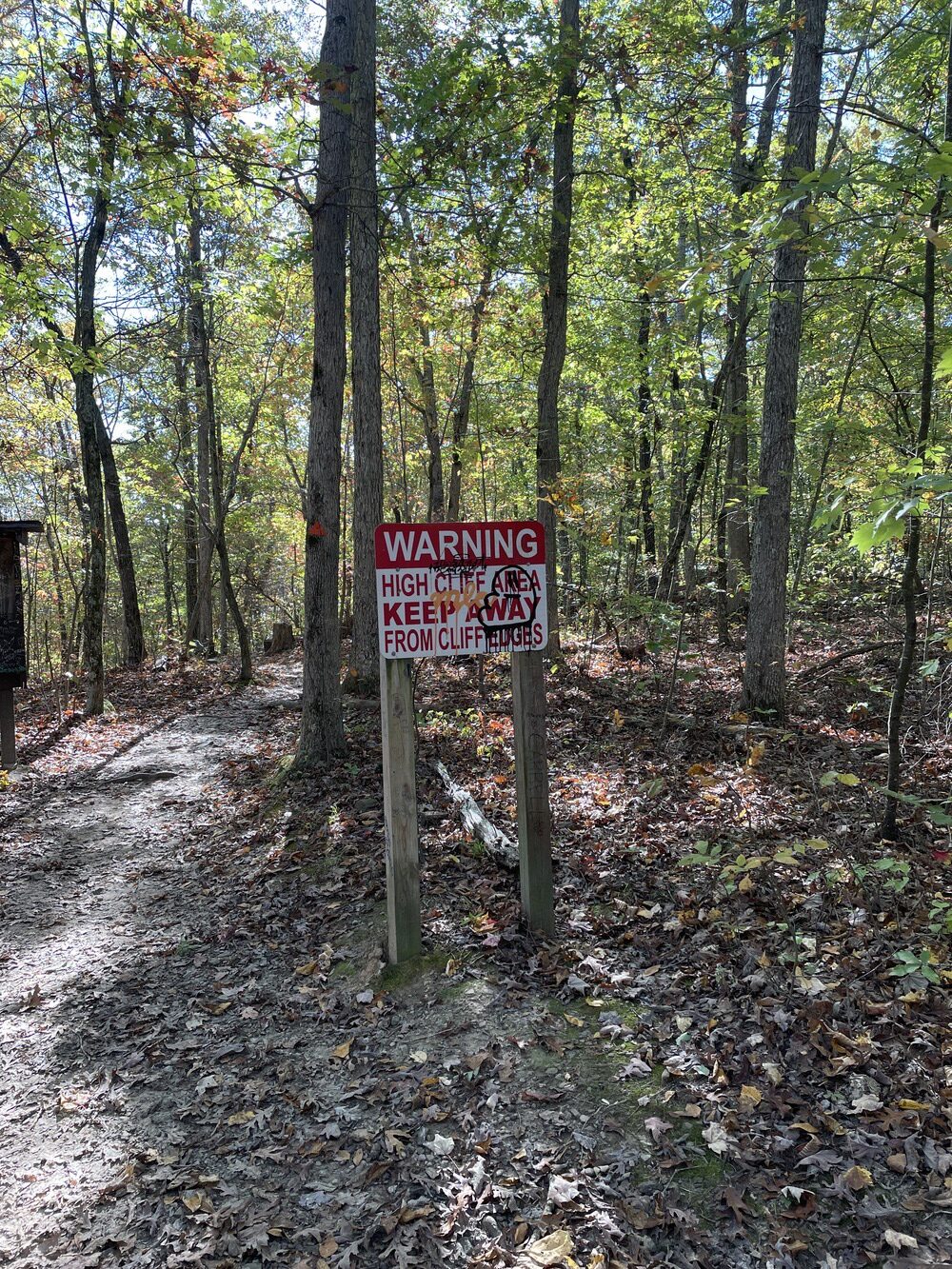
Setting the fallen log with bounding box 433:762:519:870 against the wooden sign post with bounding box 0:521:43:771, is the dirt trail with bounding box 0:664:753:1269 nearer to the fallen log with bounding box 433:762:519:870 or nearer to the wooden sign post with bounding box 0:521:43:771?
the fallen log with bounding box 433:762:519:870

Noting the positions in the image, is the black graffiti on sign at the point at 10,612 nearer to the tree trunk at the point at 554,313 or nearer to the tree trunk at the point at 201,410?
the tree trunk at the point at 201,410

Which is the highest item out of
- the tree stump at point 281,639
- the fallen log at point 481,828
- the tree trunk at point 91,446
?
the tree trunk at point 91,446

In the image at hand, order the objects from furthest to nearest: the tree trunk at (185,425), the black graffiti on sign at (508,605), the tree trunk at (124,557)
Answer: the tree trunk at (124,557) < the tree trunk at (185,425) < the black graffiti on sign at (508,605)

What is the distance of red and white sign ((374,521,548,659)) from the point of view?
3.89m

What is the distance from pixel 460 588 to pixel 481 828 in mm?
2322

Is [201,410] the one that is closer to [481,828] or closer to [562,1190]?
[481,828]

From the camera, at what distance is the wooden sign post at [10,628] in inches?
349

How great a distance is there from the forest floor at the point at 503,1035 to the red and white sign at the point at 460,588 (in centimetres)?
179

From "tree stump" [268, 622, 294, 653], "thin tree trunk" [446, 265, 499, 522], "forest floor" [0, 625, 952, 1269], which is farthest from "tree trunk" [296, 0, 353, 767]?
"tree stump" [268, 622, 294, 653]

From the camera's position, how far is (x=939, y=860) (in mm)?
4293

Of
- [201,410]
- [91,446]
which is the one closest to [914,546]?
[91,446]

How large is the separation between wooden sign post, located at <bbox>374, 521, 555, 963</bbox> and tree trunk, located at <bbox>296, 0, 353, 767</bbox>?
3103 millimetres

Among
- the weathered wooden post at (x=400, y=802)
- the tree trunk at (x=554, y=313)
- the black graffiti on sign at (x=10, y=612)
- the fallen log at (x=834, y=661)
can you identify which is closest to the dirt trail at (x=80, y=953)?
the weathered wooden post at (x=400, y=802)

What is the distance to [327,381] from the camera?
278 inches
